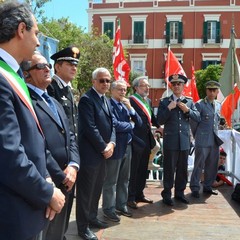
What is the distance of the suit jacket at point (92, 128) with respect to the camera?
151 inches

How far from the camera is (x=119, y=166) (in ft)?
14.6

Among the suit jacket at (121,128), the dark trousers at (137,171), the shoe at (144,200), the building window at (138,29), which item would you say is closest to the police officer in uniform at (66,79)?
the suit jacket at (121,128)

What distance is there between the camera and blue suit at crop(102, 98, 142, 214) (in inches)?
172

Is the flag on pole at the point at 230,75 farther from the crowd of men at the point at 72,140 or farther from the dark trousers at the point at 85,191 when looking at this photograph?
the dark trousers at the point at 85,191

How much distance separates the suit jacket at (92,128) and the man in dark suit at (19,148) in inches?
75.5

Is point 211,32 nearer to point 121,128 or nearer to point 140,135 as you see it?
point 140,135

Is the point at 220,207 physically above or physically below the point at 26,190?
below

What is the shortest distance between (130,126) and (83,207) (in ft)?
4.02

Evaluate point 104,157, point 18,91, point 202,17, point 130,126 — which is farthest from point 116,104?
point 202,17

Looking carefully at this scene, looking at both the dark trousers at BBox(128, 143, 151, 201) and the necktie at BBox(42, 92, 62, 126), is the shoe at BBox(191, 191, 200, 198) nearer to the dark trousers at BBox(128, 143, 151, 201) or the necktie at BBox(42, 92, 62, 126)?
the dark trousers at BBox(128, 143, 151, 201)

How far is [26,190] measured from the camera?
1699mm

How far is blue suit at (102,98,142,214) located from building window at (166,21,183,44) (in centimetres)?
3184

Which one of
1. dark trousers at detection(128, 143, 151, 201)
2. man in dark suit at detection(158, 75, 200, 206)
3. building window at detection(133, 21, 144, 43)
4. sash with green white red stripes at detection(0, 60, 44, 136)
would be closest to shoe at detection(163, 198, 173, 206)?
man in dark suit at detection(158, 75, 200, 206)

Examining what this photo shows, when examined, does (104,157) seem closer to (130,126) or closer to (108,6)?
(130,126)
